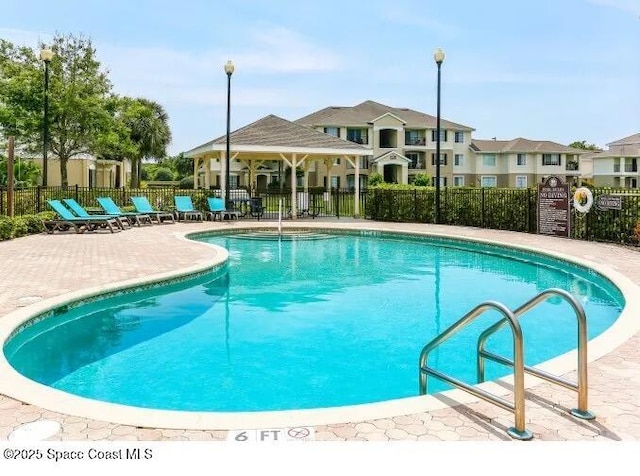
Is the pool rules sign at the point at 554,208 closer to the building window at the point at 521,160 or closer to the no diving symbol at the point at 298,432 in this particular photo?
the no diving symbol at the point at 298,432

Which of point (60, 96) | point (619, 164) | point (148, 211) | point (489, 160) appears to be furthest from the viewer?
point (619, 164)

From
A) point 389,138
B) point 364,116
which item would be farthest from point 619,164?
point 364,116

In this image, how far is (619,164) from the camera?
70.1 m

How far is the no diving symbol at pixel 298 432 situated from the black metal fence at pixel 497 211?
1392 centimetres

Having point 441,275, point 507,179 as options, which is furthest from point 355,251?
point 507,179

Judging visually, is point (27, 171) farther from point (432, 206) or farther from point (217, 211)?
point (432, 206)

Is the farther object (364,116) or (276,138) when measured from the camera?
(364,116)

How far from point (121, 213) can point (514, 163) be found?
5068 centimetres

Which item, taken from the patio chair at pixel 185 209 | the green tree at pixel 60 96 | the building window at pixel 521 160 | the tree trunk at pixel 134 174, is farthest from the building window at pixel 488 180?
the patio chair at pixel 185 209

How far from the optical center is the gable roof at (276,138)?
2508 cm

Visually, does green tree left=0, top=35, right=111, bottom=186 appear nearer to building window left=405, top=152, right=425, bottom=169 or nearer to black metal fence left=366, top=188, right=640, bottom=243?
black metal fence left=366, top=188, right=640, bottom=243

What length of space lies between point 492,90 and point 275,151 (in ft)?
43.4

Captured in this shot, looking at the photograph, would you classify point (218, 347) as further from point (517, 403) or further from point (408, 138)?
point (408, 138)

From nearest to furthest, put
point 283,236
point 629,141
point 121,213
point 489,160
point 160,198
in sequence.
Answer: point 283,236
point 121,213
point 160,198
point 489,160
point 629,141
